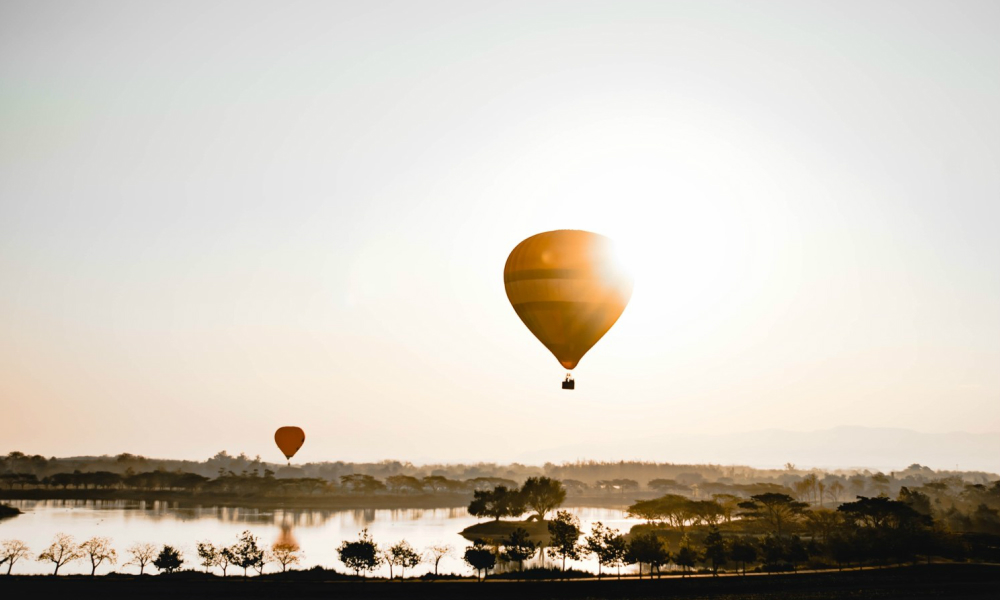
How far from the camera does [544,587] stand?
6141 cm

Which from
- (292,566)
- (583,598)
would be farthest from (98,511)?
(583,598)

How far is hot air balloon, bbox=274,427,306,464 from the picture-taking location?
10119cm

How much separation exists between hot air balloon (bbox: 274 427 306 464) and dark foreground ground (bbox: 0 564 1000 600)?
123ft

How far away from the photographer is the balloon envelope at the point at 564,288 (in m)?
45.6

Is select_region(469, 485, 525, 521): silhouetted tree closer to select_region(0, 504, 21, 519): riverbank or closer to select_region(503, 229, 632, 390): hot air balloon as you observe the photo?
select_region(0, 504, 21, 519): riverbank

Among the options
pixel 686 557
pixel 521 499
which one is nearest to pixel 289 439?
pixel 521 499

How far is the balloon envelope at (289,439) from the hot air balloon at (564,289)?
61.2 m

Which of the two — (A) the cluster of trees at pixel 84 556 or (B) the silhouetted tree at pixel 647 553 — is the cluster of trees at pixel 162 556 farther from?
(B) the silhouetted tree at pixel 647 553

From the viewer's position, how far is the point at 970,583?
6119 centimetres

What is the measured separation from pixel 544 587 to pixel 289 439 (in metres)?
48.5

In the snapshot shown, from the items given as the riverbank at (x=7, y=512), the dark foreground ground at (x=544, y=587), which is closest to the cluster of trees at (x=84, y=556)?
the dark foreground ground at (x=544, y=587)

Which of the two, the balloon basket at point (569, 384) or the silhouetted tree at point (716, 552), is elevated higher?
the balloon basket at point (569, 384)

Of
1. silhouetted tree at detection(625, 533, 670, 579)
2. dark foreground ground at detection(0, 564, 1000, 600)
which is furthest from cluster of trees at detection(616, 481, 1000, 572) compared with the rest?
dark foreground ground at detection(0, 564, 1000, 600)

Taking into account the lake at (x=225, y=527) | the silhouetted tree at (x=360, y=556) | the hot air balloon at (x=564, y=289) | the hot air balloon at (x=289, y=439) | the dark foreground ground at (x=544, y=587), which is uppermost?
the hot air balloon at (x=564, y=289)
